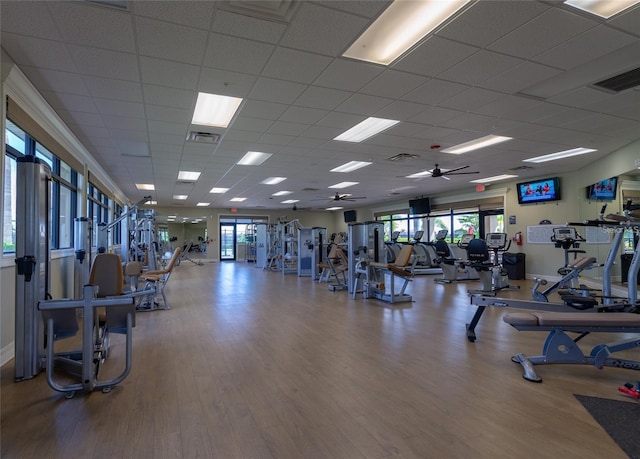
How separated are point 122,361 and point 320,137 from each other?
3980 mm

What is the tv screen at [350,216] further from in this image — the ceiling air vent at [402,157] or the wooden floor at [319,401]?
the wooden floor at [319,401]

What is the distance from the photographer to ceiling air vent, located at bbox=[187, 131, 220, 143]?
17.3ft

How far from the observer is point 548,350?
2.80 metres

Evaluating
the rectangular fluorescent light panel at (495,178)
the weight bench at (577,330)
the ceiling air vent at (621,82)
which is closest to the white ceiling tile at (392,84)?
the ceiling air vent at (621,82)

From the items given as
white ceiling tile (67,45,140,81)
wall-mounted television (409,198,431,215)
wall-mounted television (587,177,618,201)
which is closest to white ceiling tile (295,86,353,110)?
white ceiling tile (67,45,140,81)

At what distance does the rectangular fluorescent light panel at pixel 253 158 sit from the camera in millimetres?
6594

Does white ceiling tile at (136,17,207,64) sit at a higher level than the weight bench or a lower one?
higher

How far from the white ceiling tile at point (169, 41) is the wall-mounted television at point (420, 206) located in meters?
10.5

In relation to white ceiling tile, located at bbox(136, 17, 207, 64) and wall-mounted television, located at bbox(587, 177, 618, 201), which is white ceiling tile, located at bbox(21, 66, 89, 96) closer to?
white ceiling tile, located at bbox(136, 17, 207, 64)

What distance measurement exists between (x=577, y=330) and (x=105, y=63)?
4654 millimetres

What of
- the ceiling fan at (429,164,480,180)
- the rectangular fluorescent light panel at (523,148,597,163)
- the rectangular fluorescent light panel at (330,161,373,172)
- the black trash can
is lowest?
the black trash can

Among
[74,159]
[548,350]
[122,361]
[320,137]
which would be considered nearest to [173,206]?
[74,159]

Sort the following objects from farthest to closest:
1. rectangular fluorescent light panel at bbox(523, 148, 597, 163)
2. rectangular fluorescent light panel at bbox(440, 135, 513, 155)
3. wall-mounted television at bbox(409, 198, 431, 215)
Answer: wall-mounted television at bbox(409, 198, 431, 215) < rectangular fluorescent light panel at bbox(523, 148, 597, 163) < rectangular fluorescent light panel at bbox(440, 135, 513, 155)

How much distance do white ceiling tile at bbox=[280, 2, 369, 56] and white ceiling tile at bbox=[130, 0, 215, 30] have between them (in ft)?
1.99
